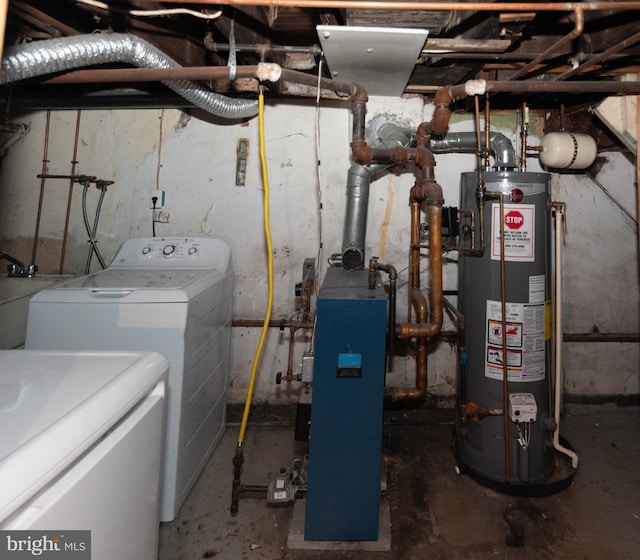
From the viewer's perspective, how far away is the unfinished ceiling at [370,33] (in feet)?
3.87

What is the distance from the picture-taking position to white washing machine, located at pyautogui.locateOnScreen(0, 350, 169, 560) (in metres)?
0.51

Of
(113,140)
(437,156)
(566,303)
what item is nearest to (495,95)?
(437,156)

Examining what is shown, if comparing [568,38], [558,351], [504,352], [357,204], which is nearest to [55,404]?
[357,204]

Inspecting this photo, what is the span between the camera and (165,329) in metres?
1.33

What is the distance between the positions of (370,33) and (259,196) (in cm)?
107

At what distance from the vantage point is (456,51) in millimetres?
1434

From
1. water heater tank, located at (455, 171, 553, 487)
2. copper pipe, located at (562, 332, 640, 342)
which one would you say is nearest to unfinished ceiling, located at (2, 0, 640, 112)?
water heater tank, located at (455, 171, 553, 487)

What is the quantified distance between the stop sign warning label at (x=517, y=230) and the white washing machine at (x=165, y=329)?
1.43 metres

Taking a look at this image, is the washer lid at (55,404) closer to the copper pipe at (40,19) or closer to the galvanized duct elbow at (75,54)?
the galvanized duct elbow at (75,54)

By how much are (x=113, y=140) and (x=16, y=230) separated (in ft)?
2.82

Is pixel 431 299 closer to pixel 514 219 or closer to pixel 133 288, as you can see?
pixel 514 219

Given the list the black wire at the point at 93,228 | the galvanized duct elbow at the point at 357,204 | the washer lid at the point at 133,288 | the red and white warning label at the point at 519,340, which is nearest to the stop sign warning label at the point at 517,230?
Result: the red and white warning label at the point at 519,340

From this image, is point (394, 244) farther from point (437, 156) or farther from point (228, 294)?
point (228, 294)

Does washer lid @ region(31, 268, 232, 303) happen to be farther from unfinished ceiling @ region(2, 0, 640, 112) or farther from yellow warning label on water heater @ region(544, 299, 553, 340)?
yellow warning label on water heater @ region(544, 299, 553, 340)
